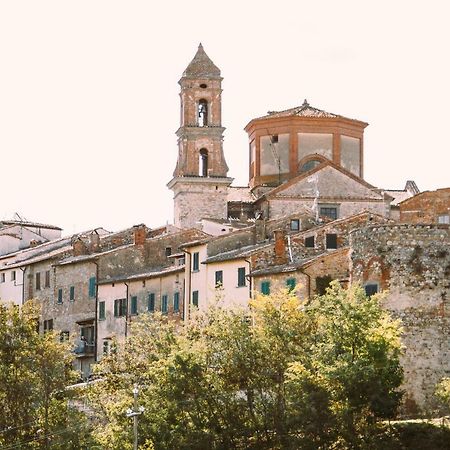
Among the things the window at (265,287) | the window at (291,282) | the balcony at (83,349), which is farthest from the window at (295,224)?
the balcony at (83,349)

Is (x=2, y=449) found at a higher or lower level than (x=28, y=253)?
lower

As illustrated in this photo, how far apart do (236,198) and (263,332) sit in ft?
120

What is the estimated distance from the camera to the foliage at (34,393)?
61.1m

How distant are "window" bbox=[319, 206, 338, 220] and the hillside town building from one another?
0.11 m

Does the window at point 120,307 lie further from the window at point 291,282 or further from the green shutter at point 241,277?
the window at point 291,282

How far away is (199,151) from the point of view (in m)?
90.8

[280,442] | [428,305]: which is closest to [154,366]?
[280,442]

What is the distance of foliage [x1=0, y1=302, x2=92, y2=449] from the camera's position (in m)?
Result: 61.1

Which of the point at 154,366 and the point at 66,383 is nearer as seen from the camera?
the point at 154,366

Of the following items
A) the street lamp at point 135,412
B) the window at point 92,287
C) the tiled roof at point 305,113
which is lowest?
the street lamp at point 135,412

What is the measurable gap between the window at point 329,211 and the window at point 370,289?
25893mm

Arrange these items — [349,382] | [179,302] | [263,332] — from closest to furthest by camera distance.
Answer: [349,382], [263,332], [179,302]

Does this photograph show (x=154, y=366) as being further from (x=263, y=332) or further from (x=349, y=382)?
(x=349, y=382)

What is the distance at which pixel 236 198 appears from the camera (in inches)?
3597
